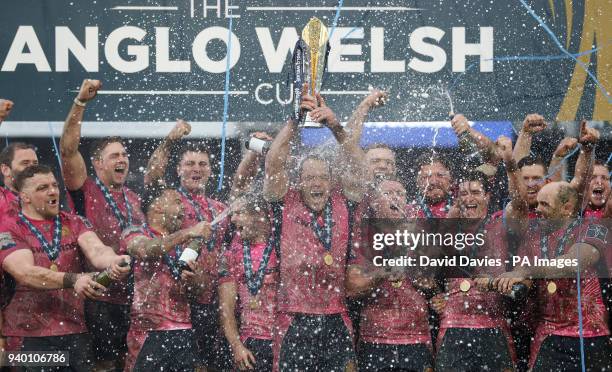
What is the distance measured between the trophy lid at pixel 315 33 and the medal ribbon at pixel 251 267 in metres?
0.70

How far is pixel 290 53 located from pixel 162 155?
1.87 feet

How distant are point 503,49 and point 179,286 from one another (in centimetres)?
140

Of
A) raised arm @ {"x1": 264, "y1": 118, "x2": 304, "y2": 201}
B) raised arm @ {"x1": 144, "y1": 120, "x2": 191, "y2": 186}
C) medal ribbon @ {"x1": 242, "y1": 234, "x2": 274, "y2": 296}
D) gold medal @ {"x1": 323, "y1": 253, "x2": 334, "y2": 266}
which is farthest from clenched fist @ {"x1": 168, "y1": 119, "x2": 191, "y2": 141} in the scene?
gold medal @ {"x1": 323, "y1": 253, "x2": 334, "y2": 266}

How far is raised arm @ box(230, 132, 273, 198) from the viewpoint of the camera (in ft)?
11.4

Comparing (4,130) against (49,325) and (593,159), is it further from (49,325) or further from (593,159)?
(593,159)

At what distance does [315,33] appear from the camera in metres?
3.49

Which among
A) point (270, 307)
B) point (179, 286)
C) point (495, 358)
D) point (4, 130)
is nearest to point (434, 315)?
point (495, 358)

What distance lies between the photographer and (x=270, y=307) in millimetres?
3525

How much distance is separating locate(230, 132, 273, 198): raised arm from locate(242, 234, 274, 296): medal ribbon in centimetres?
21

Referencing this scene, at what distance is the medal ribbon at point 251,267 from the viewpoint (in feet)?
11.6

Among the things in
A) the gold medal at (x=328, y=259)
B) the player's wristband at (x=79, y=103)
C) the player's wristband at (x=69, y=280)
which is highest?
the player's wristband at (x=79, y=103)

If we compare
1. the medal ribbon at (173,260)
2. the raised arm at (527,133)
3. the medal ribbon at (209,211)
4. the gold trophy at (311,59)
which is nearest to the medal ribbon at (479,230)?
the raised arm at (527,133)

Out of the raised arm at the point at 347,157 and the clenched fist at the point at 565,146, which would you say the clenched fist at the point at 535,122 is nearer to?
the clenched fist at the point at 565,146

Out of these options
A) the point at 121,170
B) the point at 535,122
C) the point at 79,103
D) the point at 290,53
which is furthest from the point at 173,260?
the point at 535,122
